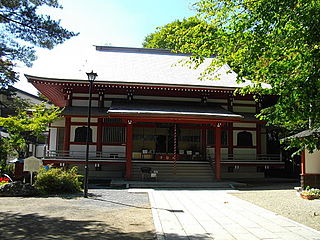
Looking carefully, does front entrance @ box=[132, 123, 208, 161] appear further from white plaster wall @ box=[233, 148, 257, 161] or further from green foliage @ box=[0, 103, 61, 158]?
green foliage @ box=[0, 103, 61, 158]

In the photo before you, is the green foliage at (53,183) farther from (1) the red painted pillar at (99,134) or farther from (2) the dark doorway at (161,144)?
(2) the dark doorway at (161,144)

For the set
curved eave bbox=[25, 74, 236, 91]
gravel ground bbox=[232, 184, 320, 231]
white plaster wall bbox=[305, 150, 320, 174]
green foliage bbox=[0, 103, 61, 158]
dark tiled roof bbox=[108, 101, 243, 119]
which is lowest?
gravel ground bbox=[232, 184, 320, 231]

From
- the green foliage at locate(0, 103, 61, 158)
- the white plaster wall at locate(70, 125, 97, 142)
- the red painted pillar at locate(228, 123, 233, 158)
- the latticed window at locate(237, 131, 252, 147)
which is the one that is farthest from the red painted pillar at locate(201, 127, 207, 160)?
the green foliage at locate(0, 103, 61, 158)

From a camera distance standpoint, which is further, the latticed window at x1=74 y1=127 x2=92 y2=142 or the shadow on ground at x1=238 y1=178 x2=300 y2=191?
the latticed window at x1=74 y1=127 x2=92 y2=142

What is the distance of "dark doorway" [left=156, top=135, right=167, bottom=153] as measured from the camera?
63.6ft

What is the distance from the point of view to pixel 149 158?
60.5 ft

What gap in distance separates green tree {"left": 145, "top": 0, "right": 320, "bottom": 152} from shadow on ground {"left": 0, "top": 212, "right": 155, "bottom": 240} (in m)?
4.05

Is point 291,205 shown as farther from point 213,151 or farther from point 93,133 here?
point 93,133

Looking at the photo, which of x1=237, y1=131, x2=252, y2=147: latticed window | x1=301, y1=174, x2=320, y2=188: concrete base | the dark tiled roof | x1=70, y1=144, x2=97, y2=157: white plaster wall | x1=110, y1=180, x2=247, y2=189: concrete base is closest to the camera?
x1=301, y1=174, x2=320, y2=188: concrete base

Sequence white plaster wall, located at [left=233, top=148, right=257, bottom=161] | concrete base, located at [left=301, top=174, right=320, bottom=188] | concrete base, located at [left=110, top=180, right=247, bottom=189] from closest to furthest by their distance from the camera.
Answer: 1. concrete base, located at [left=301, top=174, right=320, bottom=188]
2. concrete base, located at [left=110, top=180, right=247, bottom=189]
3. white plaster wall, located at [left=233, top=148, right=257, bottom=161]

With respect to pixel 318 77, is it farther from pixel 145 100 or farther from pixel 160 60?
pixel 160 60

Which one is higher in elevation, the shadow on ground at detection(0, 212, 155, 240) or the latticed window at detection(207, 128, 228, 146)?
the latticed window at detection(207, 128, 228, 146)

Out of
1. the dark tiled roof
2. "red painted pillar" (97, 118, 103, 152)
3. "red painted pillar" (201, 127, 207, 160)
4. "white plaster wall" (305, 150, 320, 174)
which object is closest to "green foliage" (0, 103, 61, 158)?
"red painted pillar" (97, 118, 103, 152)

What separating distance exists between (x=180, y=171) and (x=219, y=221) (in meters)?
9.05
